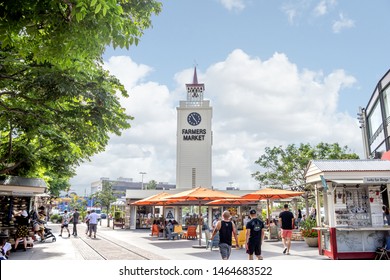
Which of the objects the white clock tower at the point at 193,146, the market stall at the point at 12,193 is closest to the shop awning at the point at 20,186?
the market stall at the point at 12,193

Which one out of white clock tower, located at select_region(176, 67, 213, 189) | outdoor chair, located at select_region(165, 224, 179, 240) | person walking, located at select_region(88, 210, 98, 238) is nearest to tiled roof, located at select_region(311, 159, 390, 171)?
outdoor chair, located at select_region(165, 224, 179, 240)

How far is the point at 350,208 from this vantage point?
34.8 feet

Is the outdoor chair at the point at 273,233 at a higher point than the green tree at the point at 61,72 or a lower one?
lower

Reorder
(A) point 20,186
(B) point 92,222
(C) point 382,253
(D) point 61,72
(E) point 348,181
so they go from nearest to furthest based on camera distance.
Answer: (D) point 61,72
(C) point 382,253
(E) point 348,181
(A) point 20,186
(B) point 92,222

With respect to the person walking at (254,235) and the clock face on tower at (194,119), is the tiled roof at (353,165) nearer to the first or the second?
the person walking at (254,235)

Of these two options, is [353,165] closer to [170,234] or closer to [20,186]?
[170,234]

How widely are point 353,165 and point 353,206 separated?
1.21 metres

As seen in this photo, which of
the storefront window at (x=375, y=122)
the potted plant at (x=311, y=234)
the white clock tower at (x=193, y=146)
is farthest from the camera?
the white clock tower at (x=193, y=146)

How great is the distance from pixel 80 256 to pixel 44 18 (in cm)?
849

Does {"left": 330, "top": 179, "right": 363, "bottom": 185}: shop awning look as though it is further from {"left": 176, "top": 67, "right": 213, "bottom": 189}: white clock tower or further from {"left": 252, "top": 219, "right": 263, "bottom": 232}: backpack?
{"left": 176, "top": 67, "right": 213, "bottom": 189}: white clock tower

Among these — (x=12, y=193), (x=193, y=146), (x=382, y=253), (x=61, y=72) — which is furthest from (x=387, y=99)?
(x=193, y=146)

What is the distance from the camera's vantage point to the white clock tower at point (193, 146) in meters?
39.5

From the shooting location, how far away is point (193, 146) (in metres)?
40.0
